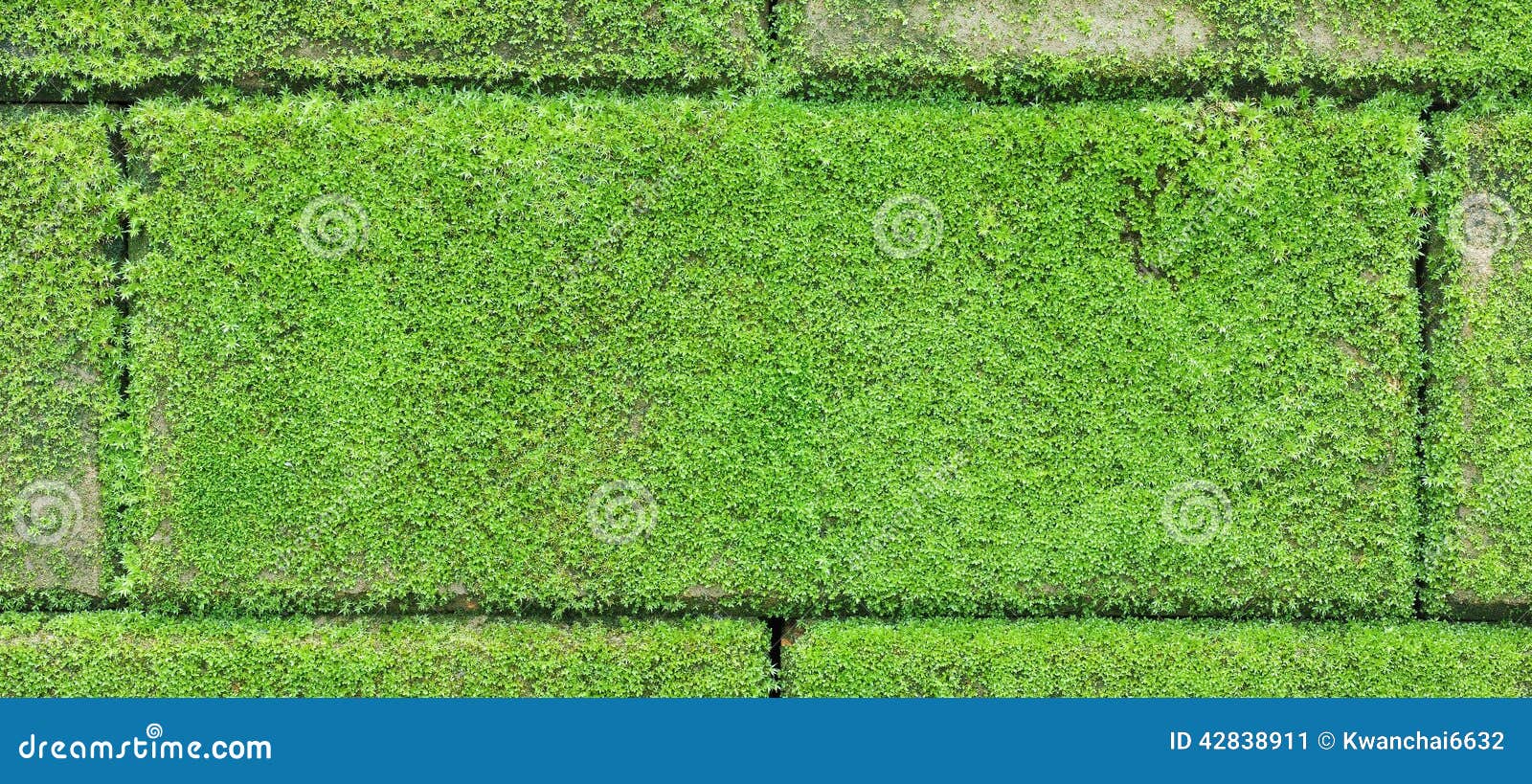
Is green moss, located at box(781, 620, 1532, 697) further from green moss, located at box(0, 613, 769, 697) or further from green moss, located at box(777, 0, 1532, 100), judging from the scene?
green moss, located at box(777, 0, 1532, 100)

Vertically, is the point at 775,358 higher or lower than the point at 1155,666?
higher

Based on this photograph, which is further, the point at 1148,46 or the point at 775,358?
the point at 1148,46

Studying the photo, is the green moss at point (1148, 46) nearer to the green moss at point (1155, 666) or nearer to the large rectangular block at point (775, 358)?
the large rectangular block at point (775, 358)

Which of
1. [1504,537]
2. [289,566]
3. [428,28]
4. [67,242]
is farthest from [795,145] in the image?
[1504,537]

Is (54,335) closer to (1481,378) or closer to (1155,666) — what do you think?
(1155,666)

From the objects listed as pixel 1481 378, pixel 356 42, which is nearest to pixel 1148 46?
pixel 1481 378

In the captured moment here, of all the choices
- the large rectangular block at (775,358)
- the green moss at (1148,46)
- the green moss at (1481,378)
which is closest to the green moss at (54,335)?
the large rectangular block at (775,358)

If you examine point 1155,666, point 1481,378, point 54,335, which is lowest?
point 1155,666
